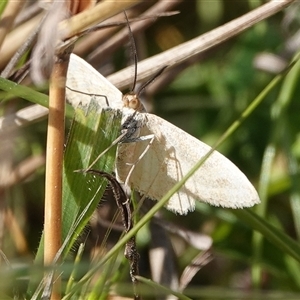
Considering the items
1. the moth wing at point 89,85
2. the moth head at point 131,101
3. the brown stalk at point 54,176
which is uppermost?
the moth wing at point 89,85

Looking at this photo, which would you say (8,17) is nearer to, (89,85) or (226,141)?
(89,85)

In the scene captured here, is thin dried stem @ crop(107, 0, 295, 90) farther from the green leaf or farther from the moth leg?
the green leaf

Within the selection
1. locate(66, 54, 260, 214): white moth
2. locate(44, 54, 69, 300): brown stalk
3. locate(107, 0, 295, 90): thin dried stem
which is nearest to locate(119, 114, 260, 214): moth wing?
locate(66, 54, 260, 214): white moth

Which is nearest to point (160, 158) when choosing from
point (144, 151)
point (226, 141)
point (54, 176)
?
point (144, 151)

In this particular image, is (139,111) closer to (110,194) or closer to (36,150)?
(110,194)

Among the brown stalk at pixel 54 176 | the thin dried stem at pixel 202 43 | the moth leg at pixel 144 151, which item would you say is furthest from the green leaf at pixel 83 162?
the thin dried stem at pixel 202 43

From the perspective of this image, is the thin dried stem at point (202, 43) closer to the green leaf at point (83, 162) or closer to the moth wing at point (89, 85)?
the moth wing at point (89, 85)

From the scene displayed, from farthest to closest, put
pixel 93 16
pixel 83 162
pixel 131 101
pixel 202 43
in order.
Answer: pixel 202 43, pixel 131 101, pixel 83 162, pixel 93 16

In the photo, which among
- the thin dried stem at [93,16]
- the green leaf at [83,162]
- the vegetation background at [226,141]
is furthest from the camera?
the vegetation background at [226,141]
